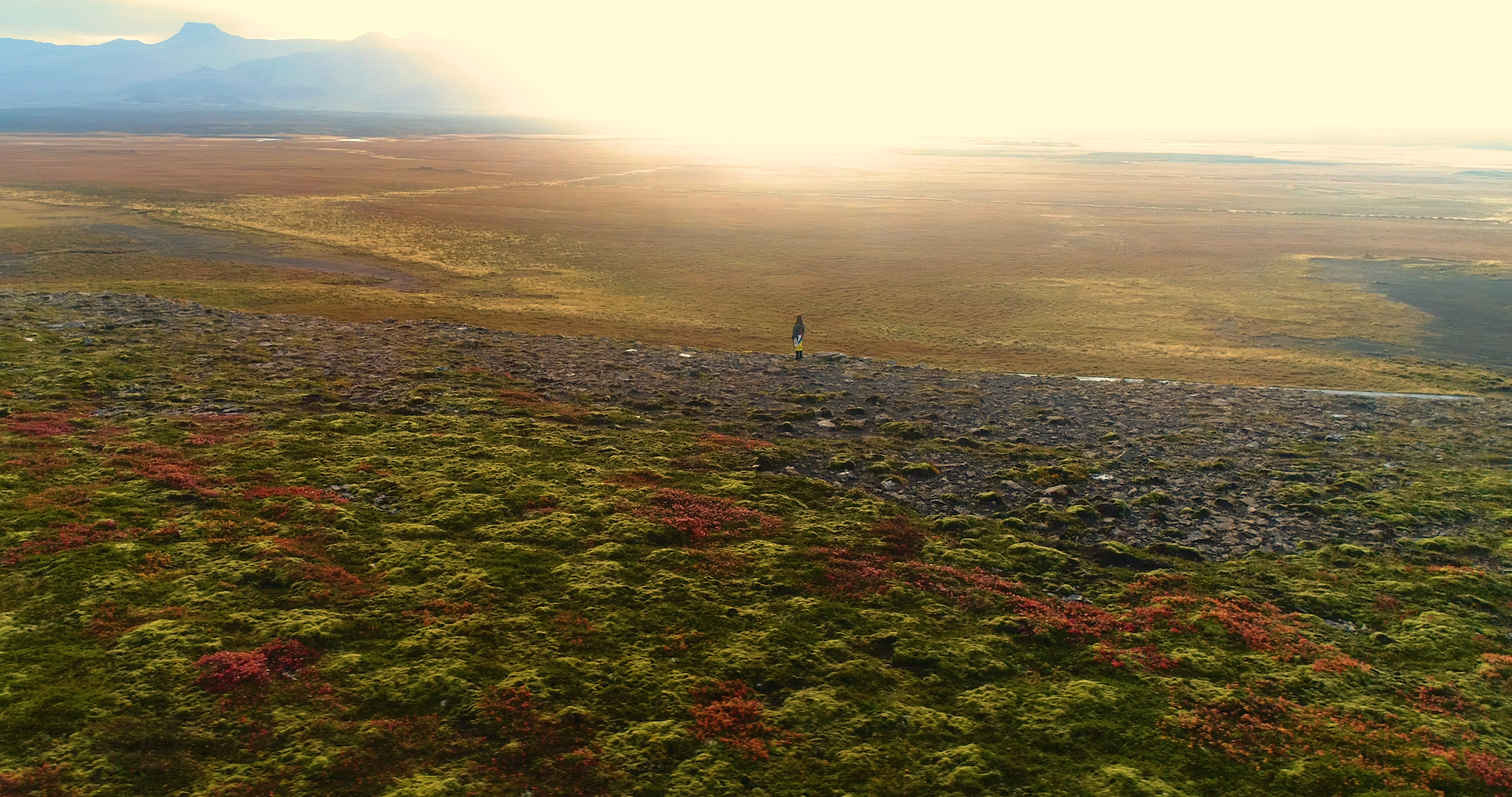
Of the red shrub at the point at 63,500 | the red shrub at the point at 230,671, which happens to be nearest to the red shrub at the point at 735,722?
the red shrub at the point at 230,671

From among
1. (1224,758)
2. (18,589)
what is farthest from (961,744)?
(18,589)

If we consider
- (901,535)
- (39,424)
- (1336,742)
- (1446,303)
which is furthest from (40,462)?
(1446,303)

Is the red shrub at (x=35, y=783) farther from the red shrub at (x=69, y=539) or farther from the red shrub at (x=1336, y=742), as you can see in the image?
the red shrub at (x=1336, y=742)

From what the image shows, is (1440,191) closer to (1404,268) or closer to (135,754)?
(1404,268)

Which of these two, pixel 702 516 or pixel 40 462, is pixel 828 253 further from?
pixel 40 462

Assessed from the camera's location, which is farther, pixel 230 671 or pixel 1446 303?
pixel 1446 303
